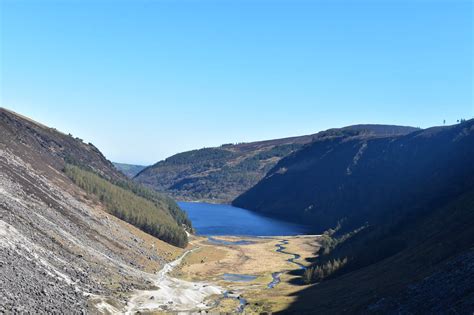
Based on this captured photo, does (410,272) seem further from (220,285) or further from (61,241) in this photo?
(61,241)

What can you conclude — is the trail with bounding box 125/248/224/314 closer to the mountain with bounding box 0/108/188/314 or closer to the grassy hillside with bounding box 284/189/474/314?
the mountain with bounding box 0/108/188/314

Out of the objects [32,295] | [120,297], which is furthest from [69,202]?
[32,295]

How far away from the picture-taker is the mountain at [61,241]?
8362cm

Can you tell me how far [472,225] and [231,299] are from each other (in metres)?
59.9

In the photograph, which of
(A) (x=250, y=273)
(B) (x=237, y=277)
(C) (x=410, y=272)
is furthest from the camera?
(A) (x=250, y=273)

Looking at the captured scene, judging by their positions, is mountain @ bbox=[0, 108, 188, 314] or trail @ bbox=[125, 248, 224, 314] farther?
trail @ bbox=[125, 248, 224, 314]

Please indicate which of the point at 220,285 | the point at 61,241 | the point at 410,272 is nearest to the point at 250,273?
the point at 220,285

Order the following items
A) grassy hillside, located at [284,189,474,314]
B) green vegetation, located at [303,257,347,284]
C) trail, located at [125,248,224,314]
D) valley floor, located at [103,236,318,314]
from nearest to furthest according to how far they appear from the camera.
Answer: grassy hillside, located at [284,189,474,314], trail, located at [125,248,224,314], valley floor, located at [103,236,318,314], green vegetation, located at [303,257,347,284]

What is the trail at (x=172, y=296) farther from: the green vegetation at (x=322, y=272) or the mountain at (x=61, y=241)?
the green vegetation at (x=322, y=272)

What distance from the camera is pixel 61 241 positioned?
117 m

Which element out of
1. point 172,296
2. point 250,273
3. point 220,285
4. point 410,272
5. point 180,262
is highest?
point 410,272

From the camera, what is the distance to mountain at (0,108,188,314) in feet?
274

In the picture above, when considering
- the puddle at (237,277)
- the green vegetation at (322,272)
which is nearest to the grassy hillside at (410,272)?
the green vegetation at (322,272)

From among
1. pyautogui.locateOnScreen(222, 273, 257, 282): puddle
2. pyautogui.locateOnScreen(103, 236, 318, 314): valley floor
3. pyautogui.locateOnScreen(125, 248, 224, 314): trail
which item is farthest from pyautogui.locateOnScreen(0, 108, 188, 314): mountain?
pyautogui.locateOnScreen(222, 273, 257, 282): puddle
